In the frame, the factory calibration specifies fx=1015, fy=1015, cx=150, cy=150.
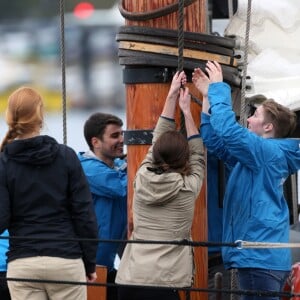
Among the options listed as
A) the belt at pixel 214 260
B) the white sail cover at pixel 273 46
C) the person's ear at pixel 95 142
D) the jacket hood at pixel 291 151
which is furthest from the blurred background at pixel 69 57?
the jacket hood at pixel 291 151

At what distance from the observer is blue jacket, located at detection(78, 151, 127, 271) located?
177 inches

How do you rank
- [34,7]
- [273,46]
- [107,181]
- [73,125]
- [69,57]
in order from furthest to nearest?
[34,7] < [69,57] < [73,125] < [273,46] < [107,181]

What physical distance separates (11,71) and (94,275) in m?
7.44

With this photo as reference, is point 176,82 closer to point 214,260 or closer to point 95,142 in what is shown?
point 95,142

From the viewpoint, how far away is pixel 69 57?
34.7ft

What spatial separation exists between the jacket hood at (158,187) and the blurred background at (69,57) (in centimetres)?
630

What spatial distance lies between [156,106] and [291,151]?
1.80ft

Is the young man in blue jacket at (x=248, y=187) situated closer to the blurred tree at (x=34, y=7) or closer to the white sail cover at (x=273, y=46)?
the white sail cover at (x=273, y=46)

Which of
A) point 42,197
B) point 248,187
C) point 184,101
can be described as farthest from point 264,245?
point 42,197

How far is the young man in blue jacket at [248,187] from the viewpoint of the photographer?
12.2 feet

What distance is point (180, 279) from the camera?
12.2 ft

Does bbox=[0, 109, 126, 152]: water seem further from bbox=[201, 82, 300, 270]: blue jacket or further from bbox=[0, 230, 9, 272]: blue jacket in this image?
bbox=[201, 82, 300, 270]: blue jacket

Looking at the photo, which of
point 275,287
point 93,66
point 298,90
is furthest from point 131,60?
point 93,66

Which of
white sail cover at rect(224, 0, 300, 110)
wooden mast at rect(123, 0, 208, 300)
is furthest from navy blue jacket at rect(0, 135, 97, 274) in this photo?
white sail cover at rect(224, 0, 300, 110)
